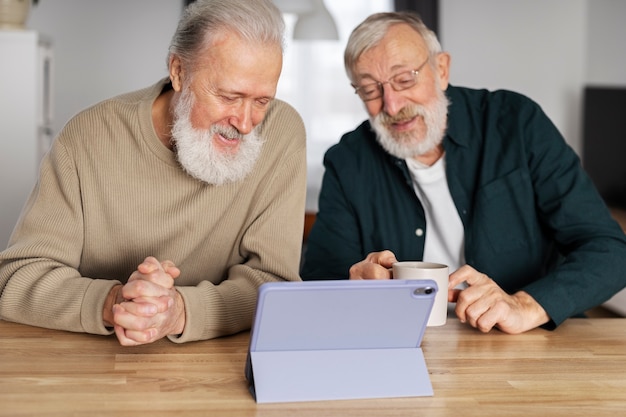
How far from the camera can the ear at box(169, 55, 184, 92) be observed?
185 centimetres

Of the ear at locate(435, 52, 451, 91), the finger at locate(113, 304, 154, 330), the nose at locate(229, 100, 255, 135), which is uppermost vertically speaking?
the ear at locate(435, 52, 451, 91)

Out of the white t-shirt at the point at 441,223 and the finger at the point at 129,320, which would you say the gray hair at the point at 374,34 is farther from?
the finger at the point at 129,320

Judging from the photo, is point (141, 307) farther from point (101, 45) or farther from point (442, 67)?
point (101, 45)

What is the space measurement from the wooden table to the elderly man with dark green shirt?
2.18ft

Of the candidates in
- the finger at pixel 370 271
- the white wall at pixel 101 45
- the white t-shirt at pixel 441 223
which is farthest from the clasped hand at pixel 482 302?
the white wall at pixel 101 45

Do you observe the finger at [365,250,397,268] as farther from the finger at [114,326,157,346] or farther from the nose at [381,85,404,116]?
the nose at [381,85,404,116]

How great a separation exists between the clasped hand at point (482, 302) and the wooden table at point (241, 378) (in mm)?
30

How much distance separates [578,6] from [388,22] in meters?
5.32

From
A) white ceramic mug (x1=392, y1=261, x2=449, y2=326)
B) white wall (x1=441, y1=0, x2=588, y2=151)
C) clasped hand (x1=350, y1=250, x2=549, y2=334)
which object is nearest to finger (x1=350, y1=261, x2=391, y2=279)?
clasped hand (x1=350, y1=250, x2=549, y2=334)

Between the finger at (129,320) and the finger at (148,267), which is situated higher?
the finger at (148,267)

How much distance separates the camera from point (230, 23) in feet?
5.72

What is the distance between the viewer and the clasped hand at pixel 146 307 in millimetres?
1403

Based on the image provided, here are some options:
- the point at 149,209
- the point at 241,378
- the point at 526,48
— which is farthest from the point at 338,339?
the point at 526,48

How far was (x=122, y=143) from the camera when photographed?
6.14 ft
